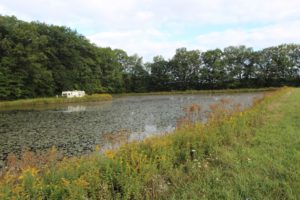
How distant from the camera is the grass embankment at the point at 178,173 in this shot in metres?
3.53

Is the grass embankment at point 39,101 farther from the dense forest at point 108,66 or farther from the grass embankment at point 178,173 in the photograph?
the grass embankment at point 178,173

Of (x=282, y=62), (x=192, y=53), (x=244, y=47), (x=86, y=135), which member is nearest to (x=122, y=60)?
(x=192, y=53)

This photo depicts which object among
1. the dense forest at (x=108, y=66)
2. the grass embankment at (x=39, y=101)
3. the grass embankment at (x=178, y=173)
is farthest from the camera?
the dense forest at (x=108, y=66)

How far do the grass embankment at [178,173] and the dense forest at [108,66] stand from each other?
38.5 metres

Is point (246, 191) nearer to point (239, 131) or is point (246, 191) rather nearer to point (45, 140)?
point (239, 131)

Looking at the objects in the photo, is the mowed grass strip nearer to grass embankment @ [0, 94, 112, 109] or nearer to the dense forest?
grass embankment @ [0, 94, 112, 109]

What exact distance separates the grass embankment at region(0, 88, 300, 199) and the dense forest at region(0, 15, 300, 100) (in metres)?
38.5

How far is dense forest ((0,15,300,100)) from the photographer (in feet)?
132

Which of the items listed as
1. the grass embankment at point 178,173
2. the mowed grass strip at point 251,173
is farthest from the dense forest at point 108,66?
the mowed grass strip at point 251,173

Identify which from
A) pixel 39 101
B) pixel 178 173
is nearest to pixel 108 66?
pixel 39 101

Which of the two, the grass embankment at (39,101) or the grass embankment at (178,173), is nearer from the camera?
the grass embankment at (178,173)

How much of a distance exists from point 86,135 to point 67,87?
130ft

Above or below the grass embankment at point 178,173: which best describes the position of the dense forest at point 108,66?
above

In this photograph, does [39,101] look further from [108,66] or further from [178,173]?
[178,173]
